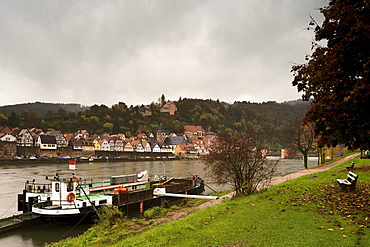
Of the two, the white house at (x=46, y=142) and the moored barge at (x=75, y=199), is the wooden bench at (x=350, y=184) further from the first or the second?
the white house at (x=46, y=142)

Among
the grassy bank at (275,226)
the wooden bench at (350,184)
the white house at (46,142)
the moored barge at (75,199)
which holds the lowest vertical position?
the moored barge at (75,199)

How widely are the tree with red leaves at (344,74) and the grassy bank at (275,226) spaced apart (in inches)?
95.8

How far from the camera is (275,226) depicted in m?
7.79

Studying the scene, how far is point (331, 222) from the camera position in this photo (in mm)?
7680

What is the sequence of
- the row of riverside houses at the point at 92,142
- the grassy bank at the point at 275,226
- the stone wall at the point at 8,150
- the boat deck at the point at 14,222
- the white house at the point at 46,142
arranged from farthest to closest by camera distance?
the row of riverside houses at the point at 92,142 → the white house at the point at 46,142 → the stone wall at the point at 8,150 → the boat deck at the point at 14,222 → the grassy bank at the point at 275,226

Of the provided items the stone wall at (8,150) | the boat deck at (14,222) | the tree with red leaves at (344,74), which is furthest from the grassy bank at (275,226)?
the stone wall at (8,150)

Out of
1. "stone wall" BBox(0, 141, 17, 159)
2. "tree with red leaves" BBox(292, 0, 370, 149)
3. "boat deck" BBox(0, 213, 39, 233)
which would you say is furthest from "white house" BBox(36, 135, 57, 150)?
"tree with red leaves" BBox(292, 0, 370, 149)

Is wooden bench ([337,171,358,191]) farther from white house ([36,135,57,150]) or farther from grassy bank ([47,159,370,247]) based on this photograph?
white house ([36,135,57,150])

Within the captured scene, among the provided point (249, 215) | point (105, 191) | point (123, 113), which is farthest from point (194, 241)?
point (123, 113)

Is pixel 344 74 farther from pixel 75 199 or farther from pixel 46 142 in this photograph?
pixel 46 142

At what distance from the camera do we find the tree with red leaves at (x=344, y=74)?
22.1 feet

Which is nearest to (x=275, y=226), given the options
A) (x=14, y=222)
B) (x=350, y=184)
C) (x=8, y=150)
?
(x=350, y=184)

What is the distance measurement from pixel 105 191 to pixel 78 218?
5724 millimetres

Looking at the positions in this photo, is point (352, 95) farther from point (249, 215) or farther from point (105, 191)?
point (105, 191)
